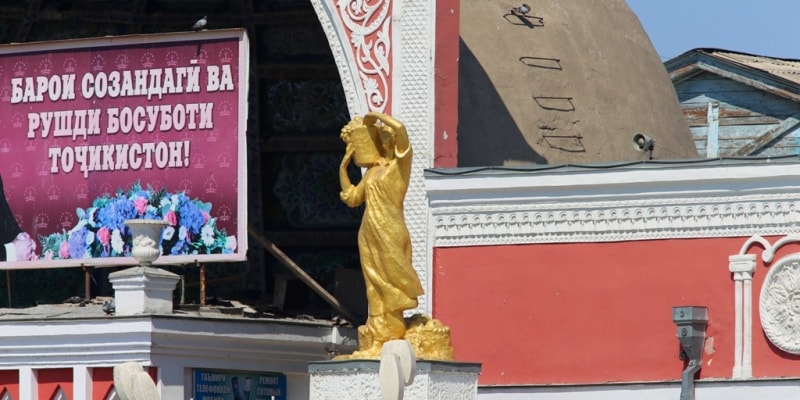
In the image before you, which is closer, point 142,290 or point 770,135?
point 142,290

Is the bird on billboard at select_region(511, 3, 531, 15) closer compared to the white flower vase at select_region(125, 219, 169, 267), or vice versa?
the white flower vase at select_region(125, 219, 169, 267)

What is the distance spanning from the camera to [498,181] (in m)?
20.6

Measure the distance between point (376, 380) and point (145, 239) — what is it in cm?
316

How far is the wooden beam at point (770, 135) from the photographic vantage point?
31.4m

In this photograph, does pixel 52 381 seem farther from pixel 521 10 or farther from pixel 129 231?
pixel 521 10

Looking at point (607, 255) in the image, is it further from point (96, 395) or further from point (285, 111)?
Answer: point (285, 111)

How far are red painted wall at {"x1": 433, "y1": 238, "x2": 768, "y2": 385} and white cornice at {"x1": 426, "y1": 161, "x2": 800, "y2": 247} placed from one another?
111 millimetres

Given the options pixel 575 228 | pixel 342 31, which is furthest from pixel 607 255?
pixel 342 31

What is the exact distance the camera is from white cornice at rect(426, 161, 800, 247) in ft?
65.0

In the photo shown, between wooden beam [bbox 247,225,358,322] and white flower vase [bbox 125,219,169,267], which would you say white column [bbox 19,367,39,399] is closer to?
white flower vase [bbox 125,219,169,267]

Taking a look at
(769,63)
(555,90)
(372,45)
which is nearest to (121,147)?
(372,45)

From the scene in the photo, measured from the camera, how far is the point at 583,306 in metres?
20.4

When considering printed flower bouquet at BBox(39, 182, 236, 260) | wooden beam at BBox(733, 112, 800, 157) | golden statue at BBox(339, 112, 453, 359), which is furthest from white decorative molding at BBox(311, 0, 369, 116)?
wooden beam at BBox(733, 112, 800, 157)

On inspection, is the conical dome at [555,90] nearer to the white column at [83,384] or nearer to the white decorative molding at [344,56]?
the white decorative molding at [344,56]
